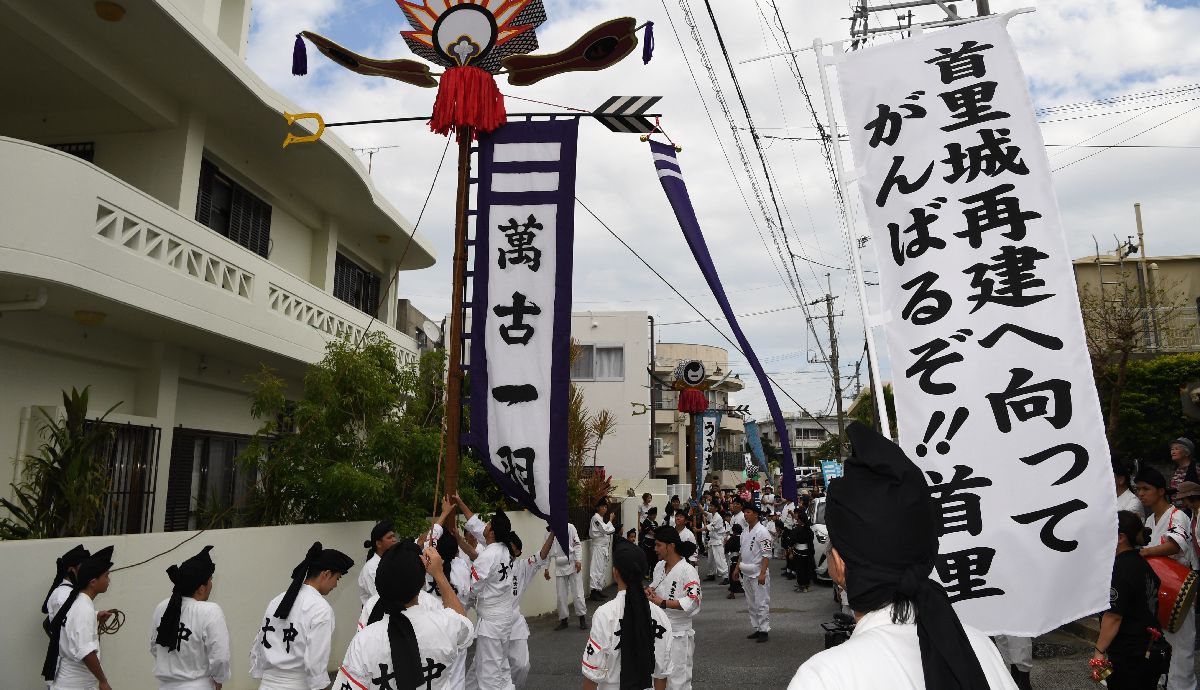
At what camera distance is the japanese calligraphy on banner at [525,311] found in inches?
271

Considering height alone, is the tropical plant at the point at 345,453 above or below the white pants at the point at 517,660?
above

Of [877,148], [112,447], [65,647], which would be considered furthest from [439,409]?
[877,148]

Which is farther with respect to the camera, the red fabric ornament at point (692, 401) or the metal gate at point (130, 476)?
the red fabric ornament at point (692, 401)

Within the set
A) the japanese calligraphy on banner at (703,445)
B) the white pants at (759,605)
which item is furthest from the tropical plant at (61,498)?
the japanese calligraphy on banner at (703,445)

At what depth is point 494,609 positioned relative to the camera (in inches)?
318

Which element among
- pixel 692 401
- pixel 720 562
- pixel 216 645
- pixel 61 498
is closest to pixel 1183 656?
pixel 216 645

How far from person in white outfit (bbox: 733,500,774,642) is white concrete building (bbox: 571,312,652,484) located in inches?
942

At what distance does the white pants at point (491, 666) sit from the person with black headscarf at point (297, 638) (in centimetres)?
287

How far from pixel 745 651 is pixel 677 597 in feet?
15.1

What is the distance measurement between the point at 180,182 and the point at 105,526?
4880mm

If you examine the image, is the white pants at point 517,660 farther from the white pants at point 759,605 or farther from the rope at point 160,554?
the white pants at point 759,605

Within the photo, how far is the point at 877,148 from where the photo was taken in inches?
178

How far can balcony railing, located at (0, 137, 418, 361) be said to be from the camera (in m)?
8.15

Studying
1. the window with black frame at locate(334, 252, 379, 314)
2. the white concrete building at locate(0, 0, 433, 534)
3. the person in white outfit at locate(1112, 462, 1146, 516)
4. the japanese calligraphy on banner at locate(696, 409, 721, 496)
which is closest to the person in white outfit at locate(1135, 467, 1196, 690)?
the person in white outfit at locate(1112, 462, 1146, 516)
